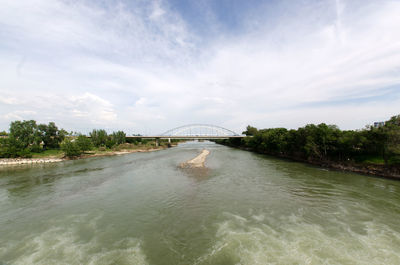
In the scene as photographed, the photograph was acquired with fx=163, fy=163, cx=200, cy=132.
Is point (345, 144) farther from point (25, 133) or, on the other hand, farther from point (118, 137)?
point (118, 137)

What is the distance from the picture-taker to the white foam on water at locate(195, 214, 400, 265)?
7.42 m

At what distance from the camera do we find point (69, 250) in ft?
27.3

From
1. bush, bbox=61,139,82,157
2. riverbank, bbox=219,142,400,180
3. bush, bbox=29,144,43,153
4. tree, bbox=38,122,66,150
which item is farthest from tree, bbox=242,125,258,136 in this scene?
bush, bbox=29,144,43,153

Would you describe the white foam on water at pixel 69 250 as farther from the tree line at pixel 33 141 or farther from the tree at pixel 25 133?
the tree at pixel 25 133

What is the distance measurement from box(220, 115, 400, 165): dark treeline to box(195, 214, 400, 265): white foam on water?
1877cm

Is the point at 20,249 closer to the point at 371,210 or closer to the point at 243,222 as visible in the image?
the point at 243,222

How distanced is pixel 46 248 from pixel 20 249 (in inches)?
54.1

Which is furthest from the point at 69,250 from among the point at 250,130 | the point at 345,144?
the point at 250,130

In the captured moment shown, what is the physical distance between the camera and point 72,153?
4666 centimetres

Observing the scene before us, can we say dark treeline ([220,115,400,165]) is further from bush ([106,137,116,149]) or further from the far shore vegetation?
bush ([106,137,116,149])

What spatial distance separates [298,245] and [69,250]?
1173cm

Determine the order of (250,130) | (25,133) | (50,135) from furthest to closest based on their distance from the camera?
(250,130), (50,135), (25,133)

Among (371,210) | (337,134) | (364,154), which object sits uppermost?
(337,134)

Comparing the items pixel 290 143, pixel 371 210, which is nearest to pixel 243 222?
pixel 371 210
